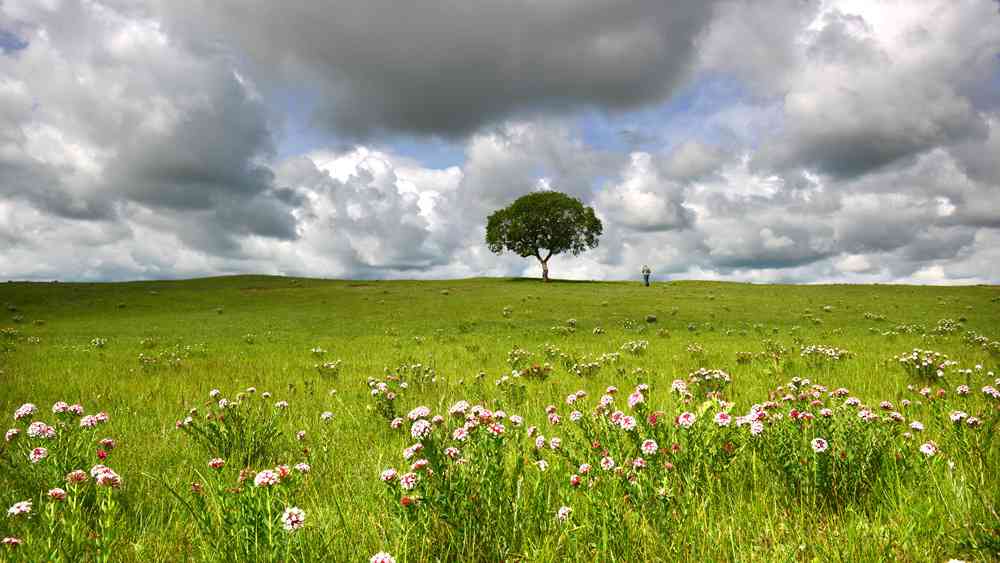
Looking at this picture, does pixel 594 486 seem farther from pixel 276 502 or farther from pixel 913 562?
pixel 276 502

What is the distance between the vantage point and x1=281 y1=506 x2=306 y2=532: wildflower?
264cm

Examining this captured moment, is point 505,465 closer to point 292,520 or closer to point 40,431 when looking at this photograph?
point 292,520

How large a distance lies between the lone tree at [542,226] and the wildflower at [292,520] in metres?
80.7

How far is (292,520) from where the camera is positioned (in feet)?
8.87

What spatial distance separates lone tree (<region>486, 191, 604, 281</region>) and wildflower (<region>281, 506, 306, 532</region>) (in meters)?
80.7

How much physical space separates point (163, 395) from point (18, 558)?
23.7 feet

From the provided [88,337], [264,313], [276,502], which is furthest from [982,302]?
[88,337]

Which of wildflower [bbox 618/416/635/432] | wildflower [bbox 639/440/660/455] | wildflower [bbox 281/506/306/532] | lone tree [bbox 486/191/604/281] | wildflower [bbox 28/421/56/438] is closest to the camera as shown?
wildflower [bbox 281/506/306/532]

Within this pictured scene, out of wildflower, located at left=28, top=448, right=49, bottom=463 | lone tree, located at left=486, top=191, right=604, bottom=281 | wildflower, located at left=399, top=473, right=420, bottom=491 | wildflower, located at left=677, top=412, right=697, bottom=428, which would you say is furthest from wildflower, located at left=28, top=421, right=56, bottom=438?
lone tree, located at left=486, top=191, right=604, bottom=281

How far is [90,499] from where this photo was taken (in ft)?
14.4

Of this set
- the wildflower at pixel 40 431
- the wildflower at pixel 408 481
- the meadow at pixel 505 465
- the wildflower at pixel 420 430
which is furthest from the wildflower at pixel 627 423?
the wildflower at pixel 40 431

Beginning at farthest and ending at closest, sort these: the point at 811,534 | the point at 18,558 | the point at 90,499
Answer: the point at 90,499 < the point at 811,534 < the point at 18,558

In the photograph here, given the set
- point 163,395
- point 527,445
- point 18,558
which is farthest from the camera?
point 163,395

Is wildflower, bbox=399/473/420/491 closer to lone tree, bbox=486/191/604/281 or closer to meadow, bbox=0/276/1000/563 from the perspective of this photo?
meadow, bbox=0/276/1000/563
